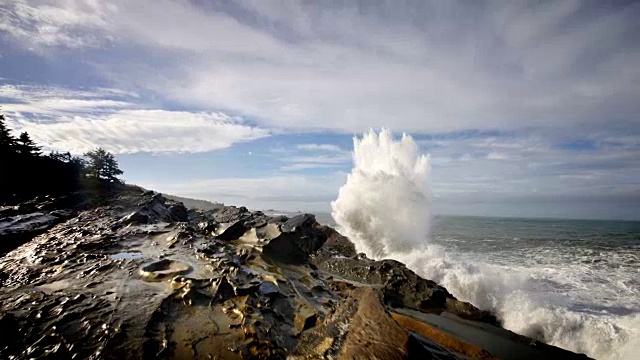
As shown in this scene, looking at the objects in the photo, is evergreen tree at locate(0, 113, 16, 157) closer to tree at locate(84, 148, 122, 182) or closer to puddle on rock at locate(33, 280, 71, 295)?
tree at locate(84, 148, 122, 182)

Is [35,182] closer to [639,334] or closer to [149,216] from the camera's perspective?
[149,216]

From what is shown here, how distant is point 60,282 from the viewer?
520cm

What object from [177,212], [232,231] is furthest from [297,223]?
[177,212]

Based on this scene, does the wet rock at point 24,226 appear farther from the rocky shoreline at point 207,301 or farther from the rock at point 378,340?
the rock at point 378,340

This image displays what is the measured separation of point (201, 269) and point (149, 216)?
6860 millimetres

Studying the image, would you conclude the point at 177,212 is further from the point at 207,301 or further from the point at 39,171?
the point at 207,301

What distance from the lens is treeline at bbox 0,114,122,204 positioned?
1421 centimetres

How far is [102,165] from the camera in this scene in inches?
806

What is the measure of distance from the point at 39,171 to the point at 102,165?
4.54 metres

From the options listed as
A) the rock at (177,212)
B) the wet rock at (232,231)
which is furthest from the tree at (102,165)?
the wet rock at (232,231)

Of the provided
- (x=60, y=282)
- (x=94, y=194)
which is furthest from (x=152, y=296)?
(x=94, y=194)

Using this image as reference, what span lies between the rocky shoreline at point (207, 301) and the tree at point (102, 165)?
10.6 meters

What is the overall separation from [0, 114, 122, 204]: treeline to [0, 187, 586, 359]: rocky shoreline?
4.74 metres

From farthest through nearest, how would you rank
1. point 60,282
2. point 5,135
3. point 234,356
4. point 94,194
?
1. point 5,135
2. point 94,194
3. point 60,282
4. point 234,356
